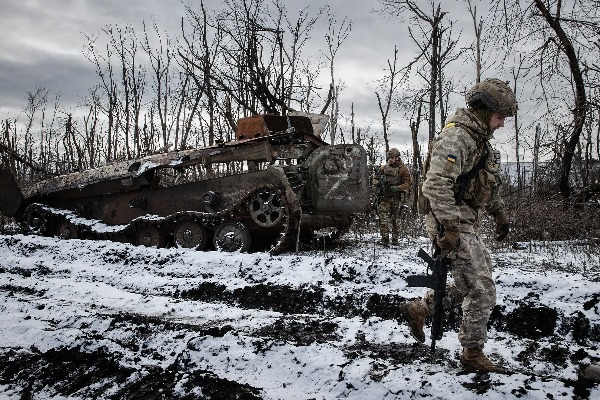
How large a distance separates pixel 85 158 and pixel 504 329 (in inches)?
1341

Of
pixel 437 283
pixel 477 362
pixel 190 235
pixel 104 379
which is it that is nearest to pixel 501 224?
pixel 437 283

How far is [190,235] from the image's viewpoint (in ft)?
33.1

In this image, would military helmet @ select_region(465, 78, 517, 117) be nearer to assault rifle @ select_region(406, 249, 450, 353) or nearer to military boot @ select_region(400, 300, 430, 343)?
assault rifle @ select_region(406, 249, 450, 353)

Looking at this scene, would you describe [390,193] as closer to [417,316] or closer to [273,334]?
[273,334]

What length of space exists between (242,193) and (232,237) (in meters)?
0.86

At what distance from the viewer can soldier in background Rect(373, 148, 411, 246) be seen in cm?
1086

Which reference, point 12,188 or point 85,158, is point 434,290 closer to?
point 12,188

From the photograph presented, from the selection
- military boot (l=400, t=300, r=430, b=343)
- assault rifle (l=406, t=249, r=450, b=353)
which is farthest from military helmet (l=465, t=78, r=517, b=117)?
military boot (l=400, t=300, r=430, b=343)

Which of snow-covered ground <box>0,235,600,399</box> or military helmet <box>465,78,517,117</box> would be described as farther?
military helmet <box>465,78,517,117</box>

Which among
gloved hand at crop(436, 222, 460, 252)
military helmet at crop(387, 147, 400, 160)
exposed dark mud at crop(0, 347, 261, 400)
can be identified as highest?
military helmet at crop(387, 147, 400, 160)

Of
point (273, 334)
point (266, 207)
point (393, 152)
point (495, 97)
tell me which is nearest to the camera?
point (495, 97)

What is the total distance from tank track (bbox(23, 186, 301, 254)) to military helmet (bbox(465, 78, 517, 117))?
217 inches

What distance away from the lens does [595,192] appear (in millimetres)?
12250

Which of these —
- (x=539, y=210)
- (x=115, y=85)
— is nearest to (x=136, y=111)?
(x=115, y=85)
